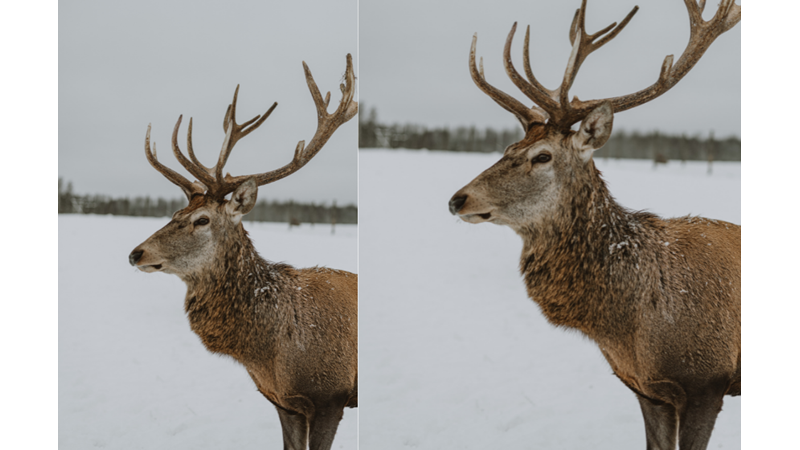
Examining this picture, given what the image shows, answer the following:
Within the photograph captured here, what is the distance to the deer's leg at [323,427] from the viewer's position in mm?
2801

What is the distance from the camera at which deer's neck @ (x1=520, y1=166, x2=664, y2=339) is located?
97.0 inches

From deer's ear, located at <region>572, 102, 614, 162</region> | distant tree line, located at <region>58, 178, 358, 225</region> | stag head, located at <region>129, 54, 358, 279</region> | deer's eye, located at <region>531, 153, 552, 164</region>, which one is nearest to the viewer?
deer's ear, located at <region>572, 102, 614, 162</region>

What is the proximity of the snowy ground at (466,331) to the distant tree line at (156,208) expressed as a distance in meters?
0.27

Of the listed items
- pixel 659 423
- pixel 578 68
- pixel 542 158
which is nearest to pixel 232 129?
pixel 542 158

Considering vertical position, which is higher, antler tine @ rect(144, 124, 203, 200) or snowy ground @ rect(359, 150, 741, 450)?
antler tine @ rect(144, 124, 203, 200)

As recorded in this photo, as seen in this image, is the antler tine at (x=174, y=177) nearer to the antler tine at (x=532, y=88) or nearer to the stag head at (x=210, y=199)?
the stag head at (x=210, y=199)

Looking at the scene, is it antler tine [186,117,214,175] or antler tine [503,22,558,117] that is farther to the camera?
antler tine [186,117,214,175]

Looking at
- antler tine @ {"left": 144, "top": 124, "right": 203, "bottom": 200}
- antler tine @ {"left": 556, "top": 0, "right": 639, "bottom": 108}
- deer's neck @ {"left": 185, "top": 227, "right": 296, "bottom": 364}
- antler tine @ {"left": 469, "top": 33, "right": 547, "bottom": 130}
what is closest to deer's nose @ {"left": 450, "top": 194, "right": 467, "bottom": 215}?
antler tine @ {"left": 469, "top": 33, "right": 547, "bottom": 130}

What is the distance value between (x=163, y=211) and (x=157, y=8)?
886mm

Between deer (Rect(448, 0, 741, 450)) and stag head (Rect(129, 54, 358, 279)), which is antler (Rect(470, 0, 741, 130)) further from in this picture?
stag head (Rect(129, 54, 358, 279))

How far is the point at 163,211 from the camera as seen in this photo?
9.11 ft

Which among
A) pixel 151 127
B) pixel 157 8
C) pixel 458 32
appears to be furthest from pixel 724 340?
pixel 157 8

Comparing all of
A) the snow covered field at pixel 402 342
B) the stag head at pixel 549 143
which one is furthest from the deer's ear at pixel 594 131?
the snow covered field at pixel 402 342
